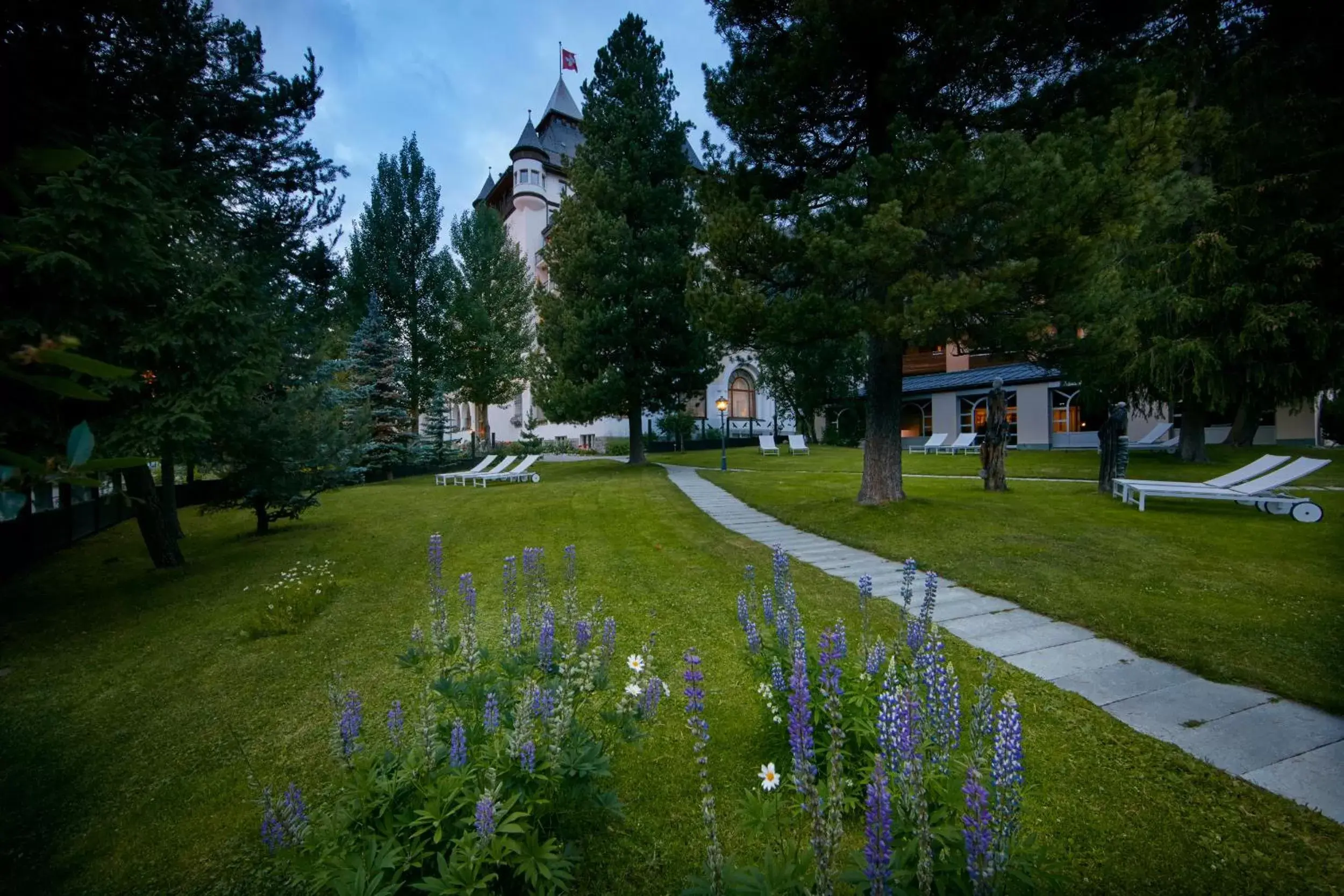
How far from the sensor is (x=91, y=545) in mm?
10586

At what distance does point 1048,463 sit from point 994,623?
16188mm

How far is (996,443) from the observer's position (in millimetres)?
12453

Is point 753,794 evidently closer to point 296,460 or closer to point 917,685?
point 917,685

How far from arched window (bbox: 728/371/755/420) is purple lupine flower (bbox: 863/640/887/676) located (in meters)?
33.9

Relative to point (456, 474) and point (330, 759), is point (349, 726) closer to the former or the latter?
point (330, 759)

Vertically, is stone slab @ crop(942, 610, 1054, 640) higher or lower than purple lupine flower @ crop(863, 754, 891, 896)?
lower

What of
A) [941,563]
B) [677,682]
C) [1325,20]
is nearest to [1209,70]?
[1325,20]

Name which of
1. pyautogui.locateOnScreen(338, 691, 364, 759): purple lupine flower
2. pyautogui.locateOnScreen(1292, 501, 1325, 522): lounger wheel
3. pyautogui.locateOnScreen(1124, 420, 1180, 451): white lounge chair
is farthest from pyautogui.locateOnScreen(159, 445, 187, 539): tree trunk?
pyautogui.locateOnScreen(1124, 420, 1180, 451): white lounge chair

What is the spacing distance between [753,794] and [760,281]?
849cm

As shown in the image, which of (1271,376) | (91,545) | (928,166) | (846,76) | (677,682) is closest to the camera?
(677,682)

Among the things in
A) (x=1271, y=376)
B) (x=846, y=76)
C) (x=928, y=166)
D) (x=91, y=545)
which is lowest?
(x=91, y=545)

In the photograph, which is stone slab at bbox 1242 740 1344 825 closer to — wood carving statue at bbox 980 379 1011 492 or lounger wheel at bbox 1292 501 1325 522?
lounger wheel at bbox 1292 501 1325 522

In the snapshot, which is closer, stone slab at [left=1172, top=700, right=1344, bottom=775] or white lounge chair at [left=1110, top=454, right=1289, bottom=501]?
stone slab at [left=1172, top=700, right=1344, bottom=775]

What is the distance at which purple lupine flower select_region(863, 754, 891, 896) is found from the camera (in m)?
1.50
